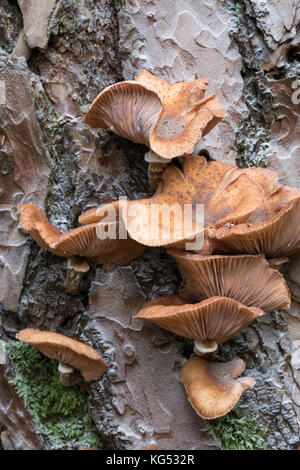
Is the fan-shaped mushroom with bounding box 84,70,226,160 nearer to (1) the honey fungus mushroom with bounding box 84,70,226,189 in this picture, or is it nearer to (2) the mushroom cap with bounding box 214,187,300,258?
(1) the honey fungus mushroom with bounding box 84,70,226,189

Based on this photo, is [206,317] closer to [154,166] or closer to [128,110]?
[154,166]

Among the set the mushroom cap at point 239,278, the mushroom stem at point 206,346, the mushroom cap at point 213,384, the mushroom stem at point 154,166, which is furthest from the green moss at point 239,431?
the mushroom stem at point 154,166

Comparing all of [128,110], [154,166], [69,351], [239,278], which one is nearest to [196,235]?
[239,278]

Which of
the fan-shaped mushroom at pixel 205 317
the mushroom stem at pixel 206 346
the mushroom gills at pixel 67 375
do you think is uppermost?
the fan-shaped mushroom at pixel 205 317

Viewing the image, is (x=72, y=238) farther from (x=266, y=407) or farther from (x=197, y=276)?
(x=266, y=407)

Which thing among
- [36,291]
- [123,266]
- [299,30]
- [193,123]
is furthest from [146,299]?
[299,30]

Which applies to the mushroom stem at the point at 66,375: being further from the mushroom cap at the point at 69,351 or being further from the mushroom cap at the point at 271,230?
the mushroom cap at the point at 271,230
